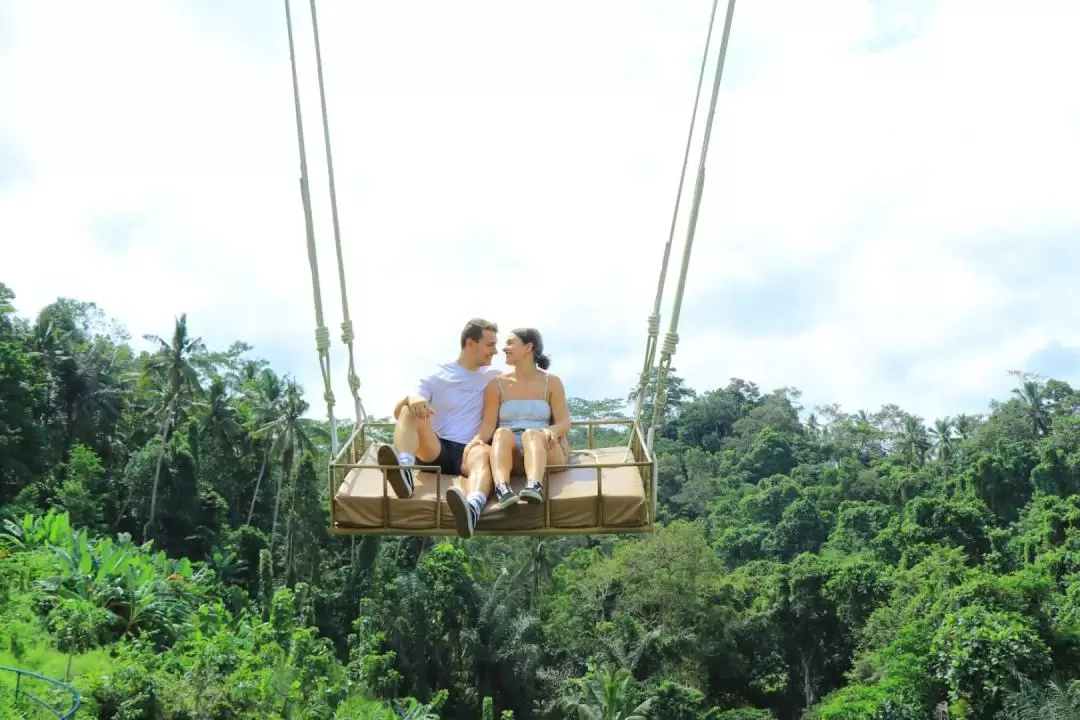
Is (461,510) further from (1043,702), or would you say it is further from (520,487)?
(1043,702)

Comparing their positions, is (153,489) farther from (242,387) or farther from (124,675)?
(124,675)

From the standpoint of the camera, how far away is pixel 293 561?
34.5 meters

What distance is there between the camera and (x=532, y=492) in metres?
5.66

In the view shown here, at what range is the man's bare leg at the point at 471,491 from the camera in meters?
5.52

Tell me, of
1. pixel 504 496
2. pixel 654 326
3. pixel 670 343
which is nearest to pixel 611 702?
pixel 654 326

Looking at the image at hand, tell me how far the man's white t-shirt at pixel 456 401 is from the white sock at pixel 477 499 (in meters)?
0.58

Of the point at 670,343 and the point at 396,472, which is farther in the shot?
the point at 670,343

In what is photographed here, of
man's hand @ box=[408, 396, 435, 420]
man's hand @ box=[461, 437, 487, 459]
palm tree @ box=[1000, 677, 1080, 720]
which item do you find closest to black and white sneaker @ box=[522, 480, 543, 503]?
man's hand @ box=[461, 437, 487, 459]

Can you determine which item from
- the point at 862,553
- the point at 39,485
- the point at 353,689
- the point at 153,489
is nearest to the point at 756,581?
the point at 862,553

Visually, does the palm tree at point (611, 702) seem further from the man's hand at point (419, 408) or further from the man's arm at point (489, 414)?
the man's hand at point (419, 408)

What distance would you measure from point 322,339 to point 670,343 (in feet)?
6.00

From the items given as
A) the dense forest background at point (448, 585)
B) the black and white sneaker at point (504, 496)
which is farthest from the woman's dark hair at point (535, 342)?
the dense forest background at point (448, 585)

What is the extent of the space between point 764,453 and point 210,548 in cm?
2740

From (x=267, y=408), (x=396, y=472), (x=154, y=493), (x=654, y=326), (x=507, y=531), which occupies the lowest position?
(x=507, y=531)
